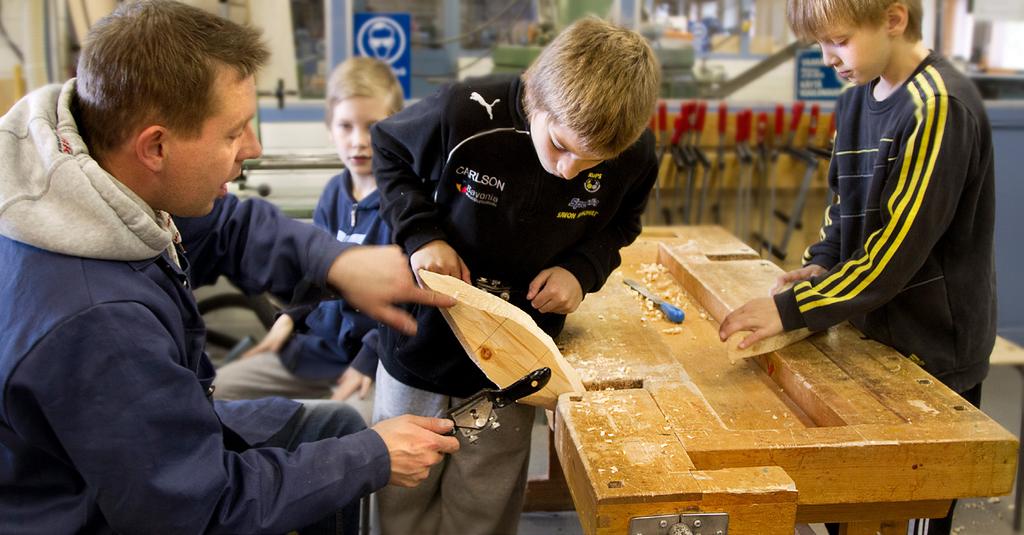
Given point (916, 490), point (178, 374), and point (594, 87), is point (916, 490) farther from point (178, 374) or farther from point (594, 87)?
point (178, 374)

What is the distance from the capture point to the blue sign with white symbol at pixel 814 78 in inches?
162

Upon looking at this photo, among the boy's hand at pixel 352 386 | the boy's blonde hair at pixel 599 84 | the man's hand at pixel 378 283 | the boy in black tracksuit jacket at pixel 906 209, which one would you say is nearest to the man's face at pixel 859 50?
→ the boy in black tracksuit jacket at pixel 906 209

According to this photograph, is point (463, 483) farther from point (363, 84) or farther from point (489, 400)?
point (363, 84)

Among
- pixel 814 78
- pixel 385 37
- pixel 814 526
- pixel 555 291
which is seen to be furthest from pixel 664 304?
pixel 814 78

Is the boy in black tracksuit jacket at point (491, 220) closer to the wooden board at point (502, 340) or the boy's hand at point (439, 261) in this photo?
the boy's hand at point (439, 261)

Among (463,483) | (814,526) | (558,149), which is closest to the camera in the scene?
(558,149)

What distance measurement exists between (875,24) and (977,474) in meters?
0.89

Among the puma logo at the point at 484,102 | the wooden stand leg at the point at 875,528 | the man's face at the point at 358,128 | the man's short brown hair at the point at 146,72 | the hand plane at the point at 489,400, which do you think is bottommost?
the wooden stand leg at the point at 875,528

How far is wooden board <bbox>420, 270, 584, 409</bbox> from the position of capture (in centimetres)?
155

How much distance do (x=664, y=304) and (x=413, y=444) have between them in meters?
0.83

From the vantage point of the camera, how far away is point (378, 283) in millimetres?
1704

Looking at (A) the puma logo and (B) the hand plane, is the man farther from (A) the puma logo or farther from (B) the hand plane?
(A) the puma logo

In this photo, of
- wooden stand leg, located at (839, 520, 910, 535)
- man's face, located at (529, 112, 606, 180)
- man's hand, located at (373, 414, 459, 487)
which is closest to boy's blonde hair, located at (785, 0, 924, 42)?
man's face, located at (529, 112, 606, 180)

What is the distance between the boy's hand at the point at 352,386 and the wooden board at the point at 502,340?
114 cm
